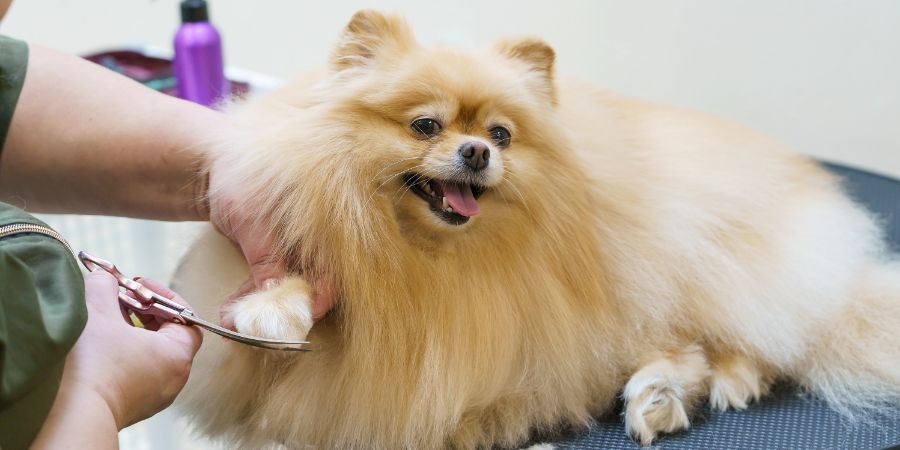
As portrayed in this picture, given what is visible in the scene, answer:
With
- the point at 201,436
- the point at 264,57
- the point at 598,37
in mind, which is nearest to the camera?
the point at 201,436

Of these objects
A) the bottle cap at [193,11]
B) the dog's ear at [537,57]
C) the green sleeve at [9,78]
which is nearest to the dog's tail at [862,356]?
the dog's ear at [537,57]

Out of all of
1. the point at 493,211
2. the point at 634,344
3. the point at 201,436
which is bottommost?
the point at 201,436

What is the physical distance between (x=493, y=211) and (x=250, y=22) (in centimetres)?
162

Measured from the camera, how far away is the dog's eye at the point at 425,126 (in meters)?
0.86

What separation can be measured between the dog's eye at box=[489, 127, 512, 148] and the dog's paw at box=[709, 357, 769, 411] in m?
0.42

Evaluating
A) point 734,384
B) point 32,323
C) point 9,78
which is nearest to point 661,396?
point 734,384

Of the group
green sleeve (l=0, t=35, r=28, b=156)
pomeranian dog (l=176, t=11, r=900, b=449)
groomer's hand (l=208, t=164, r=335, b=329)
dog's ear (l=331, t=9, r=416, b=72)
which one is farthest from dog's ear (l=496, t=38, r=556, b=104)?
green sleeve (l=0, t=35, r=28, b=156)

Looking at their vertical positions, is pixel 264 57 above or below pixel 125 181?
below

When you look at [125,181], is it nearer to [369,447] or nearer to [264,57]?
[369,447]

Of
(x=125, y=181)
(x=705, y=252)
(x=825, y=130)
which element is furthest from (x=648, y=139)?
(x=825, y=130)

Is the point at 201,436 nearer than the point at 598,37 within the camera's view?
Yes

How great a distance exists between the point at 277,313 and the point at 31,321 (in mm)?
243

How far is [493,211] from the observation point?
0.91 meters

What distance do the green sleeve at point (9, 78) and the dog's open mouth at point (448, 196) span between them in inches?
19.9
